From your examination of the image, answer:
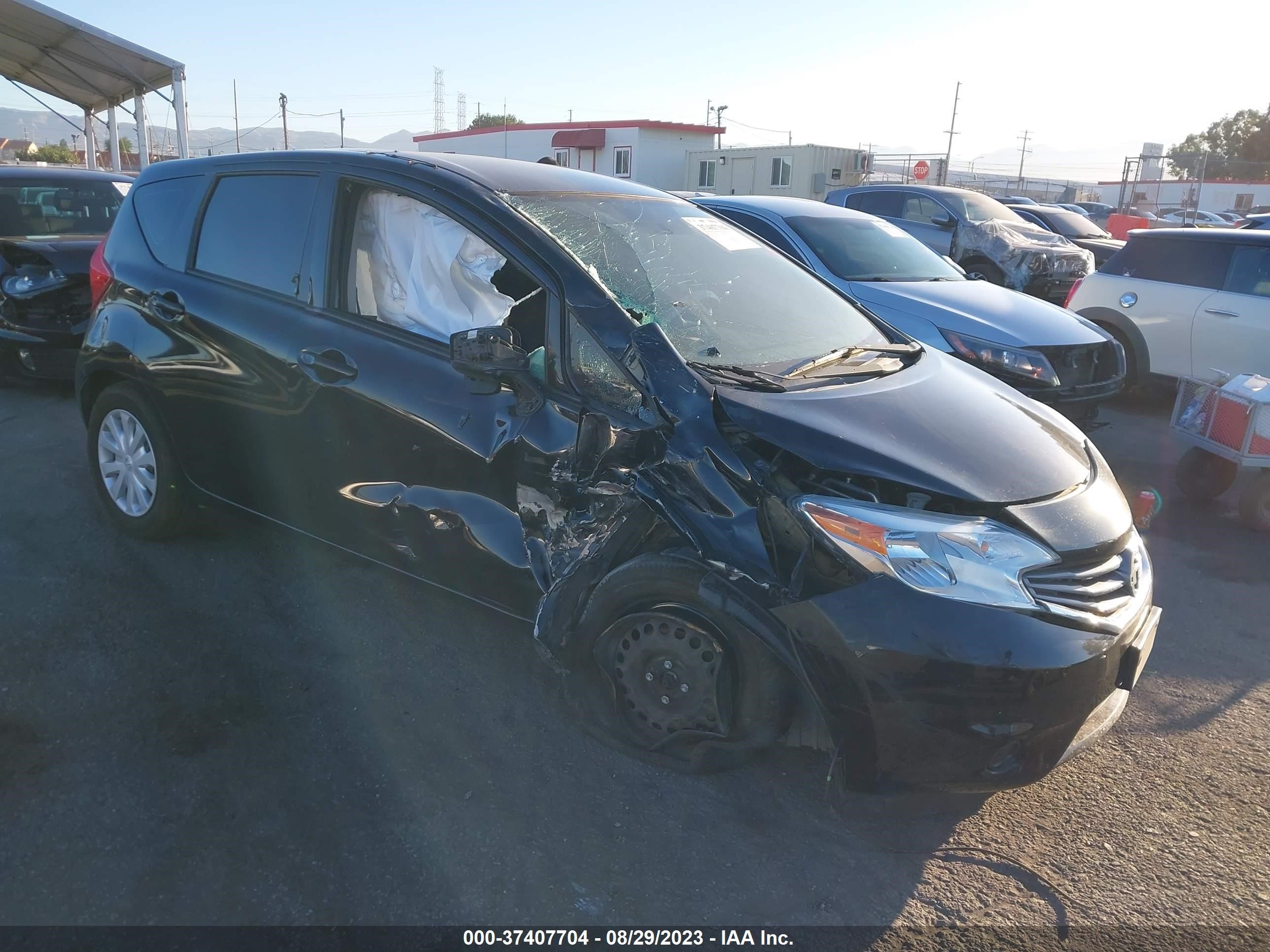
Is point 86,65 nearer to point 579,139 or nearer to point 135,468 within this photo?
point 135,468

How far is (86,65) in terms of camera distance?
Result: 18391 millimetres

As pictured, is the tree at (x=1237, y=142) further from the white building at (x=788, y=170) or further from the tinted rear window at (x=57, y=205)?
the tinted rear window at (x=57, y=205)

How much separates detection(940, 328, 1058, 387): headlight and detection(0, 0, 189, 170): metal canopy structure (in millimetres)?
13416

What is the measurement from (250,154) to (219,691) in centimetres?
224

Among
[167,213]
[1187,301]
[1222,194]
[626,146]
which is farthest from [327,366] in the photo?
[1222,194]

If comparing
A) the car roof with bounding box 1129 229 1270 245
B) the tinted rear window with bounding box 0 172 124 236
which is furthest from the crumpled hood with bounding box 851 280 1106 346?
the tinted rear window with bounding box 0 172 124 236

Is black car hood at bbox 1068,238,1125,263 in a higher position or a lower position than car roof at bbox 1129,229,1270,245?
lower

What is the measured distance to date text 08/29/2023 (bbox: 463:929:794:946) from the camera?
232 centimetres

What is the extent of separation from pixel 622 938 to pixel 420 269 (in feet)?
8.00

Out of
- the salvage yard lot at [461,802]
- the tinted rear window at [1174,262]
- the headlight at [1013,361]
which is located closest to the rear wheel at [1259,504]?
the headlight at [1013,361]

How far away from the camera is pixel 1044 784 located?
3.02m

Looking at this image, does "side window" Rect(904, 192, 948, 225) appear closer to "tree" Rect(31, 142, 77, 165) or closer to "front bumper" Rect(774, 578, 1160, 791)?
"front bumper" Rect(774, 578, 1160, 791)

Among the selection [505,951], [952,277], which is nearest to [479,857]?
[505,951]

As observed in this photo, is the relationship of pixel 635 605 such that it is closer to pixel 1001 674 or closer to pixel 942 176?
pixel 1001 674
